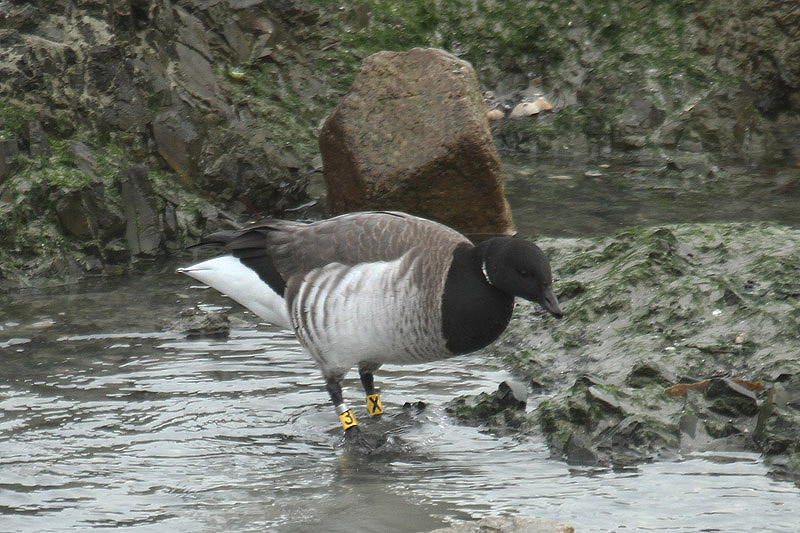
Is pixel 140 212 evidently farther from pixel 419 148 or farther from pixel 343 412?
pixel 343 412

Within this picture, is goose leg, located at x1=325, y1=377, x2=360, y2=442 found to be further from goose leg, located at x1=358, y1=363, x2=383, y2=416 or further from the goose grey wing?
the goose grey wing

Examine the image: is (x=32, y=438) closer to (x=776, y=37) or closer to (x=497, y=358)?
(x=497, y=358)

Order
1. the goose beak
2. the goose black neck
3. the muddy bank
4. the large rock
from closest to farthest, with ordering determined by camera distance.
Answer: the muddy bank, the goose beak, the goose black neck, the large rock

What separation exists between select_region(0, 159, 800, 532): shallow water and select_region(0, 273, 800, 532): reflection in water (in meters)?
0.01

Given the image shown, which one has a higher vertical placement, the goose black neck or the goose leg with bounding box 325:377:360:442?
the goose black neck

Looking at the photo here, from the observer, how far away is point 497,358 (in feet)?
25.3

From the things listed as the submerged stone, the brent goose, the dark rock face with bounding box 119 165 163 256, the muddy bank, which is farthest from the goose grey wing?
the dark rock face with bounding box 119 165 163 256

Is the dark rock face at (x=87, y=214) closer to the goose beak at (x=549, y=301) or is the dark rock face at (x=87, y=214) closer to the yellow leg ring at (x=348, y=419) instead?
the yellow leg ring at (x=348, y=419)

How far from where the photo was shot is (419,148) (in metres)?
9.66

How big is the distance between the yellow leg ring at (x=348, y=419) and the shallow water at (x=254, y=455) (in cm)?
14

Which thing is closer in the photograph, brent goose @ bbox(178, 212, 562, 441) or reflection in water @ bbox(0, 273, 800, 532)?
reflection in water @ bbox(0, 273, 800, 532)

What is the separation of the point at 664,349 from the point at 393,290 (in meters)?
2.04

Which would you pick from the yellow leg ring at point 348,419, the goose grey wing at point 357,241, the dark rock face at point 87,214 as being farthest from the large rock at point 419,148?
the yellow leg ring at point 348,419

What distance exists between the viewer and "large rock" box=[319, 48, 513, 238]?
959 cm
